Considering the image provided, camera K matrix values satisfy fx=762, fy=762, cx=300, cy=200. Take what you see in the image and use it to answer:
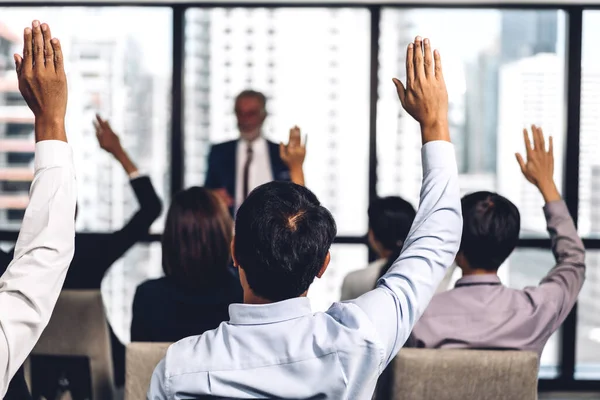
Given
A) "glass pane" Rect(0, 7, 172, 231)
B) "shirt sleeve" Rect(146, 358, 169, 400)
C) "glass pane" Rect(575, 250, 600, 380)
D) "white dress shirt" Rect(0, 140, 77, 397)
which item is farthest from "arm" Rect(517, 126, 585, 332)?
"glass pane" Rect(0, 7, 172, 231)

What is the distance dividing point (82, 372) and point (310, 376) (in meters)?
1.65

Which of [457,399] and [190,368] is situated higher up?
[190,368]

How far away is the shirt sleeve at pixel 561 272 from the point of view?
7.14 feet

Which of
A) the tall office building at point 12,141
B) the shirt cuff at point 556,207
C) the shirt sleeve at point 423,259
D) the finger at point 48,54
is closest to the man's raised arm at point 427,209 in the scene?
the shirt sleeve at point 423,259

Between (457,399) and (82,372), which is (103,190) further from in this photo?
(457,399)

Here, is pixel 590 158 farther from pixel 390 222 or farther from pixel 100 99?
pixel 100 99

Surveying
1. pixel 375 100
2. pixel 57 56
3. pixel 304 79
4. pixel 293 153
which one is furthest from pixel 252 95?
pixel 57 56

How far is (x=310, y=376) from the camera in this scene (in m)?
1.20

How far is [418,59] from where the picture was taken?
136cm

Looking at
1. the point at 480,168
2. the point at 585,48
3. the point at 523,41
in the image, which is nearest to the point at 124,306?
the point at 480,168

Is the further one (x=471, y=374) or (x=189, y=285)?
(x=189, y=285)

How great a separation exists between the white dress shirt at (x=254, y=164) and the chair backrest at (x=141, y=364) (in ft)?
8.18

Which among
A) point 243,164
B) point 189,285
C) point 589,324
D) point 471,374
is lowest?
point 589,324

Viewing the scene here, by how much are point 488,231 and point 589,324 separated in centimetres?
Result: 242
